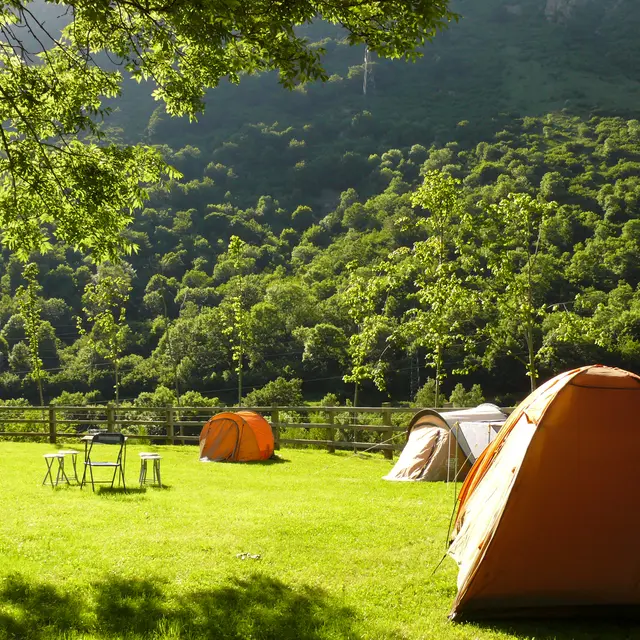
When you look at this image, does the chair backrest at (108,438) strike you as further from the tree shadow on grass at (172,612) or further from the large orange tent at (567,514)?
the large orange tent at (567,514)

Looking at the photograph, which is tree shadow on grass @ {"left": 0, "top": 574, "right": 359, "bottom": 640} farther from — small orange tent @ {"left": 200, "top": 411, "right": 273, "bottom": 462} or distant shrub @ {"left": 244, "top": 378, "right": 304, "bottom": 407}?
distant shrub @ {"left": 244, "top": 378, "right": 304, "bottom": 407}

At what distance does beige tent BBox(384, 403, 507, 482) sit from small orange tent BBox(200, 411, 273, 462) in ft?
14.8

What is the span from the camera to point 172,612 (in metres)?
4.89

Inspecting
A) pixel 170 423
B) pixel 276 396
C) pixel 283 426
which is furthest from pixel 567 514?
pixel 276 396

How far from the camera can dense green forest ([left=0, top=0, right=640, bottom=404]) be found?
21.0m

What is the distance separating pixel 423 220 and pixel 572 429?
15896mm

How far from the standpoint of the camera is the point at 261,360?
70062 millimetres

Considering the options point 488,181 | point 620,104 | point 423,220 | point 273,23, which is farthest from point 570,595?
point 620,104

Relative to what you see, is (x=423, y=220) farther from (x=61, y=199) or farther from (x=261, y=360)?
(x=261, y=360)

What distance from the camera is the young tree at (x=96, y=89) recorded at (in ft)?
21.4

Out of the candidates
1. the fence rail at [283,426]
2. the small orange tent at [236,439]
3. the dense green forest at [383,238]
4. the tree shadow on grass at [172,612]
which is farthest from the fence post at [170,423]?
the tree shadow on grass at [172,612]

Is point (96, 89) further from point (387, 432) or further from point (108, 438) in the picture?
point (387, 432)

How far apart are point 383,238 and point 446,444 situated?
80654 millimetres

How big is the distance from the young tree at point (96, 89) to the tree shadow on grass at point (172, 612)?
4193mm
